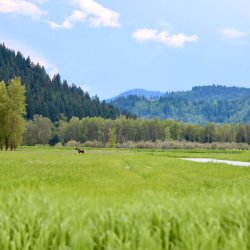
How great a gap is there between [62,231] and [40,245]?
1.27ft

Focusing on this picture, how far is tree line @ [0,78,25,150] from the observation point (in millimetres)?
101938

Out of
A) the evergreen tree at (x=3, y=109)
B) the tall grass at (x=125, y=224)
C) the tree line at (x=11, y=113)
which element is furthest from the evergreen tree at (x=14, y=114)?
the tall grass at (x=125, y=224)

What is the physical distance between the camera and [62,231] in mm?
5395

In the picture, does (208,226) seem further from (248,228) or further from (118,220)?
(118,220)

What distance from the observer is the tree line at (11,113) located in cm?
10194

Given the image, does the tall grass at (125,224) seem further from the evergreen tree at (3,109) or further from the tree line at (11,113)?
the evergreen tree at (3,109)

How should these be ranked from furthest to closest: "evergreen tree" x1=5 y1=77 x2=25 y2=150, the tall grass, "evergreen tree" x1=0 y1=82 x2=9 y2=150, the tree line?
"evergreen tree" x1=5 y1=77 x2=25 y2=150
the tree line
"evergreen tree" x1=0 y1=82 x2=9 y2=150
the tall grass

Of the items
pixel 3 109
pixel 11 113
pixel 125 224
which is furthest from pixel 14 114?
pixel 125 224

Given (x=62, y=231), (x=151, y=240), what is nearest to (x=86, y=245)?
(x=62, y=231)

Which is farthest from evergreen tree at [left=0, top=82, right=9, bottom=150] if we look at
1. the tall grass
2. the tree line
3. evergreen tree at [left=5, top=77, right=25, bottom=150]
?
the tall grass

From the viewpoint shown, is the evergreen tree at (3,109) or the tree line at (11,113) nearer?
the evergreen tree at (3,109)

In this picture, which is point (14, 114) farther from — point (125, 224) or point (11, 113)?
point (125, 224)

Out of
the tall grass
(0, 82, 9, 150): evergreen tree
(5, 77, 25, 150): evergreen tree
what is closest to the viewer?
the tall grass

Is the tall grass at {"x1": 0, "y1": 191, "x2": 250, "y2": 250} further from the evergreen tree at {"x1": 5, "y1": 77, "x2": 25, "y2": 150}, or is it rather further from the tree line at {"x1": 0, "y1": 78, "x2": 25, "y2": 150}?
the evergreen tree at {"x1": 5, "y1": 77, "x2": 25, "y2": 150}
